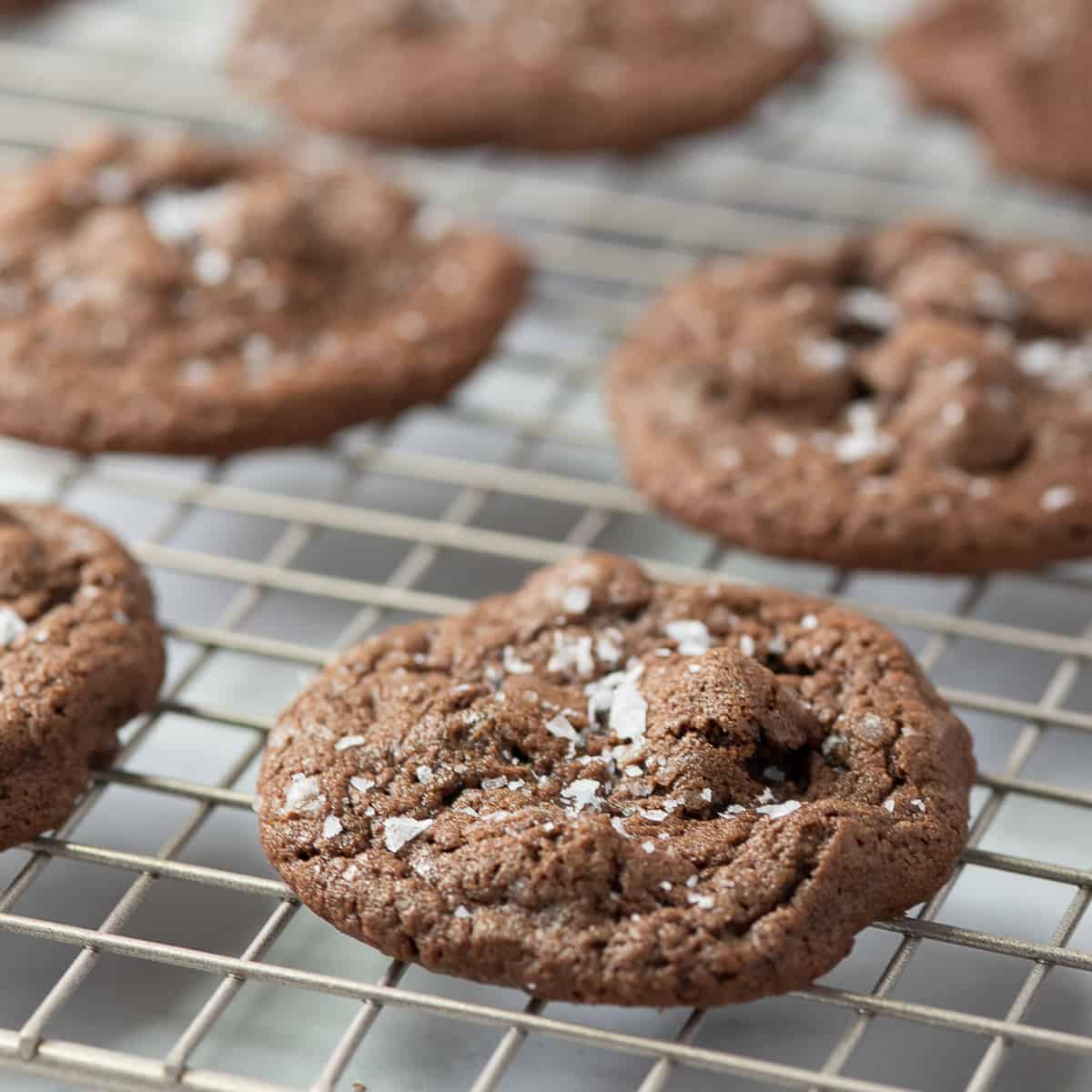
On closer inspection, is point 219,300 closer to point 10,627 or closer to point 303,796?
point 10,627

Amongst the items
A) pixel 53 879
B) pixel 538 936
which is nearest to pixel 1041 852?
pixel 538 936

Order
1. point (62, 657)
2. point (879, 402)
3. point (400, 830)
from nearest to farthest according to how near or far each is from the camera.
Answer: point (400, 830) < point (62, 657) < point (879, 402)

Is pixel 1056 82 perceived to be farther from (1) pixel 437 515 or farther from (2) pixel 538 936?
(2) pixel 538 936

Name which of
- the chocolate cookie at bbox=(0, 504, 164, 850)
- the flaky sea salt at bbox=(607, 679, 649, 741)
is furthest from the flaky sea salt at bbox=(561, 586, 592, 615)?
the chocolate cookie at bbox=(0, 504, 164, 850)

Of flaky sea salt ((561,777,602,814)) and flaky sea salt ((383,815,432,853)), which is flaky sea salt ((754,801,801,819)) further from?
flaky sea salt ((383,815,432,853))

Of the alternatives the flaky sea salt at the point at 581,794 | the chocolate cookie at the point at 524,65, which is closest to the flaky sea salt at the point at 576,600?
the flaky sea salt at the point at 581,794

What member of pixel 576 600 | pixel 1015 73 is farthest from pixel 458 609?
pixel 1015 73

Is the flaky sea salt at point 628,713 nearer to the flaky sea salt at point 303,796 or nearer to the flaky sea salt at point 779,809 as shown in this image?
the flaky sea salt at point 779,809
